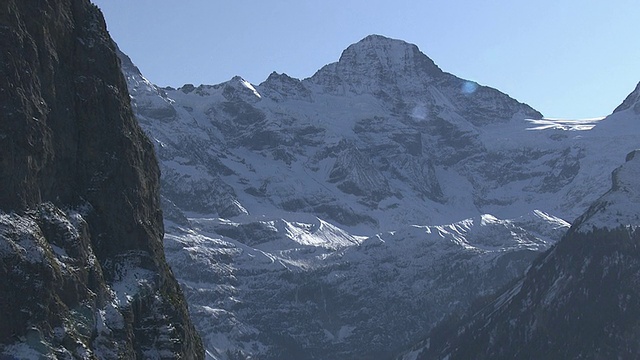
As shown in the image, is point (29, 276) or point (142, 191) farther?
point (142, 191)

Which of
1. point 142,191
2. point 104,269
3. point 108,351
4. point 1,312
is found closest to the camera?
point 1,312

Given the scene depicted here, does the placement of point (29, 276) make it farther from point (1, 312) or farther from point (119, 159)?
point (119, 159)

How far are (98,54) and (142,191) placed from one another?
888 centimetres

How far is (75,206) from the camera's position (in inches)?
2908

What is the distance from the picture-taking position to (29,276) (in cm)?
6431

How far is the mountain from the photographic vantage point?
64625 millimetres

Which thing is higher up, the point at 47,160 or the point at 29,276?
the point at 47,160

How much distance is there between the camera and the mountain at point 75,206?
64.6 metres

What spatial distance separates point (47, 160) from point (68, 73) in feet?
25.4

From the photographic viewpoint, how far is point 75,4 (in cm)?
7856

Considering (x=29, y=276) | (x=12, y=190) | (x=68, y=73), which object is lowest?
(x=29, y=276)

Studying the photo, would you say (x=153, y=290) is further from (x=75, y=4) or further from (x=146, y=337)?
(x=75, y=4)

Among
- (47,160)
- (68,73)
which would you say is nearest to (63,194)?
(47,160)

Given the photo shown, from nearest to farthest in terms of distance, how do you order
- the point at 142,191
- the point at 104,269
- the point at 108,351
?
the point at 108,351 → the point at 104,269 → the point at 142,191
